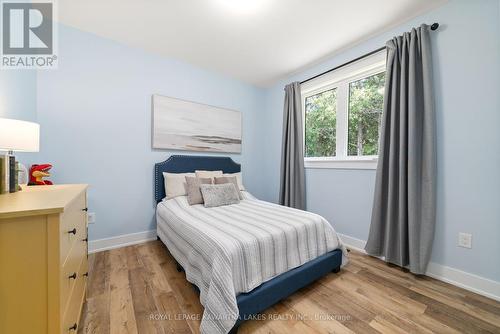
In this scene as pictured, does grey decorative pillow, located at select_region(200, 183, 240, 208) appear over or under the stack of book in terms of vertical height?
under

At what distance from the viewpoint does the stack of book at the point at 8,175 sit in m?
Result: 1.02

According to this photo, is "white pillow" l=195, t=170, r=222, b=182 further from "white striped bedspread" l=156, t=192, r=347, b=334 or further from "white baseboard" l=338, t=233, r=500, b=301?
"white baseboard" l=338, t=233, r=500, b=301

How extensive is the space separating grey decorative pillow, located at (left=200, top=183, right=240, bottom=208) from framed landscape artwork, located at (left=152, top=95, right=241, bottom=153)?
0.85 metres

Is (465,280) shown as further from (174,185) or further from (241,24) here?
(241,24)

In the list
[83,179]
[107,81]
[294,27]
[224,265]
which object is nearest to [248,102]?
[294,27]

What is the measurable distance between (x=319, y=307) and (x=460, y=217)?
1478mm

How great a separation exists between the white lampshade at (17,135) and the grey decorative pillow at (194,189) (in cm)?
138

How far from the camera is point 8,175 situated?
106 cm

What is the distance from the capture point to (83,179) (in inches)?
87.5

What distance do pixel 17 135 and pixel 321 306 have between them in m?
2.27

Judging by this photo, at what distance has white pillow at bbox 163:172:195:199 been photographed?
255cm

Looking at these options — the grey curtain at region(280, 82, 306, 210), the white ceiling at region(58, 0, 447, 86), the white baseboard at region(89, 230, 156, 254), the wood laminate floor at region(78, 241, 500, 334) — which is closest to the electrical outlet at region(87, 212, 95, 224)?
the white baseboard at region(89, 230, 156, 254)

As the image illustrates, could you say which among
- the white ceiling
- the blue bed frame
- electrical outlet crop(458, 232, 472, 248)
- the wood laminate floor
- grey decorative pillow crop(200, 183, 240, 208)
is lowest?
the wood laminate floor

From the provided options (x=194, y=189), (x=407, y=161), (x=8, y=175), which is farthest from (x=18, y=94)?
(x=407, y=161)
